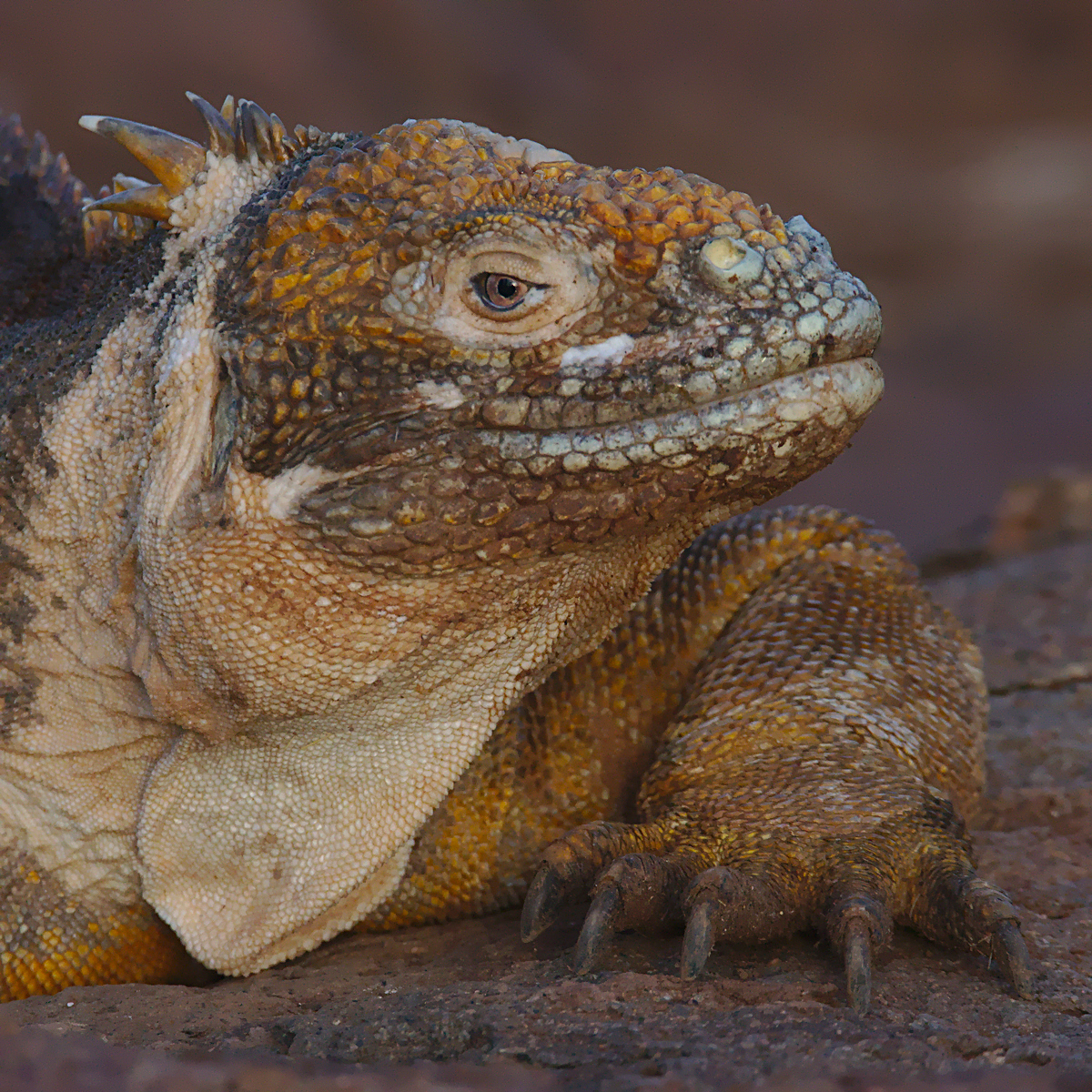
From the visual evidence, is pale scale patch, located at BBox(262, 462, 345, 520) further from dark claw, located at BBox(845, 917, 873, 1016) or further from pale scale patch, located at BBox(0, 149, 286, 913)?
dark claw, located at BBox(845, 917, 873, 1016)

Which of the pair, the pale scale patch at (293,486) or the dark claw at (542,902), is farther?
the dark claw at (542,902)

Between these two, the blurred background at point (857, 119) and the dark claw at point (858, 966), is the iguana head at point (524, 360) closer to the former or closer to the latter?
the dark claw at point (858, 966)

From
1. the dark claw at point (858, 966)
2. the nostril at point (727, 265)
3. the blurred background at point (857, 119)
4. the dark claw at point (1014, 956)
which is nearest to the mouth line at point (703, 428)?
the nostril at point (727, 265)

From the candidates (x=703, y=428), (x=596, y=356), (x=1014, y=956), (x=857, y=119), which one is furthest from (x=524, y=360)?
(x=857, y=119)

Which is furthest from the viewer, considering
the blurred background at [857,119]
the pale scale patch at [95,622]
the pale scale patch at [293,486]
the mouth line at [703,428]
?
the blurred background at [857,119]

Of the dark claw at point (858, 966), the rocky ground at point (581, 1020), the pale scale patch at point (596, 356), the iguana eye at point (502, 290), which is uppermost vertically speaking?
the iguana eye at point (502, 290)

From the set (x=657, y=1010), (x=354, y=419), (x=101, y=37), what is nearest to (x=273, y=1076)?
(x=657, y=1010)

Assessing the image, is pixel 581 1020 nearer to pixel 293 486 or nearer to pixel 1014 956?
pixel 1014 956
